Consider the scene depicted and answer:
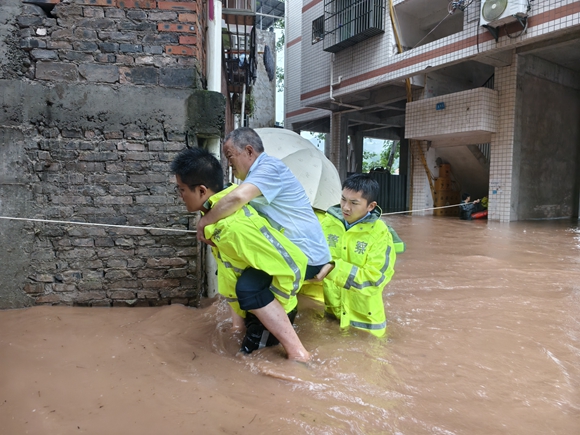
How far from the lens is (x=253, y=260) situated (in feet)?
6.57

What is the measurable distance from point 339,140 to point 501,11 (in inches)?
280

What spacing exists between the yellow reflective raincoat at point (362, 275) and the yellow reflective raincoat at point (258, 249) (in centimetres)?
38

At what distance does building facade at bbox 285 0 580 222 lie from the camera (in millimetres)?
8562

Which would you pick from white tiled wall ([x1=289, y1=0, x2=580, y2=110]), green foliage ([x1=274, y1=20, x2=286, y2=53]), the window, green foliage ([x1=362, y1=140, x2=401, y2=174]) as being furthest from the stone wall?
green foliage ([x1=362, y1=140, x2=401, y2=174])

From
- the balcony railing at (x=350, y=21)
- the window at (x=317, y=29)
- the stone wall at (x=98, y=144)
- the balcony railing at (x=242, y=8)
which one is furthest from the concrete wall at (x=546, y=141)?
the stone wall at (x=98, y=144)

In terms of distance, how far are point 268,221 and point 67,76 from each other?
6.33ft

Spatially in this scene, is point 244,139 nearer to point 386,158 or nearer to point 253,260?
point 253,260

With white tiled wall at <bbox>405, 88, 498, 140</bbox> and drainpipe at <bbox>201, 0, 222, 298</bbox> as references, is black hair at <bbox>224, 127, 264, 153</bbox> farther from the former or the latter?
white tiled wall at <bbox>405, 88, 498, 140</bbox>

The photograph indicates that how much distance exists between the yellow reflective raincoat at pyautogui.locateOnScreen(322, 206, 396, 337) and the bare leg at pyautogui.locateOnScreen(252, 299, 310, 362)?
475 mm

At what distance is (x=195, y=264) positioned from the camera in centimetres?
311

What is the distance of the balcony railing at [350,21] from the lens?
10.9m

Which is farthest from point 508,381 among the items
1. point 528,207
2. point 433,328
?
point 528,207

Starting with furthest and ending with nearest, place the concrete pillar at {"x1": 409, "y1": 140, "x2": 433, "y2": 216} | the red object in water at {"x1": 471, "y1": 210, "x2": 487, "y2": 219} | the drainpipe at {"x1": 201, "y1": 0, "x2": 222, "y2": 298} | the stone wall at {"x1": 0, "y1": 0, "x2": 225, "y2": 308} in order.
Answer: the concrete pillar at {"x1": 409, "y1": 140, "x2": 433, "y2": 216} → the red object in water at {"x1": 471, "y1": 210, "x2": 487, "y2": 219} → the drainpipe at {"x1": 201, "y1": 0, "x2": 222, "y2": 298} → the stone wall at {"x1": 0, "y1": 0, "x2": 225, "y2": 308}

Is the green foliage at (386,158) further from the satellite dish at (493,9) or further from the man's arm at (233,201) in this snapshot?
the man's arm at (233,201)
